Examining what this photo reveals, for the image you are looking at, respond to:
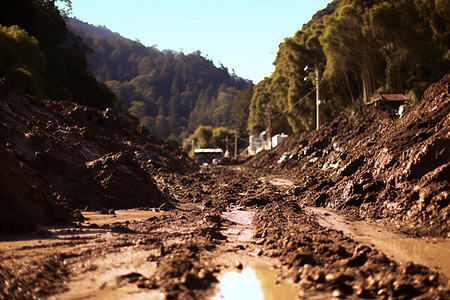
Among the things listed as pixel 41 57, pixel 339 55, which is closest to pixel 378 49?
pixel 339 55

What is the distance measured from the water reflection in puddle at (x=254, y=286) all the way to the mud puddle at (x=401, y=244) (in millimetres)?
2322

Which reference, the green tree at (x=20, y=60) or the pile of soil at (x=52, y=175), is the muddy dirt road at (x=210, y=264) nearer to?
the pile of soil at (x=52, y=175)

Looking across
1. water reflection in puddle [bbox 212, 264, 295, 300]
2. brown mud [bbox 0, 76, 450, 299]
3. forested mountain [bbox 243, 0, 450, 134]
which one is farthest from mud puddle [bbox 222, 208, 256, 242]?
forested mountain [bbox 243, 0, 450, 134]

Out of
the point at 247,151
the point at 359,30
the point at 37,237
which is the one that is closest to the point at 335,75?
the point at 359,30

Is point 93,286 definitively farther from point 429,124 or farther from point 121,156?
point 429,124

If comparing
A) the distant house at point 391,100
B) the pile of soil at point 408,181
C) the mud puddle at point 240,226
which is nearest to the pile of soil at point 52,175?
the mud puddle at point 240,226

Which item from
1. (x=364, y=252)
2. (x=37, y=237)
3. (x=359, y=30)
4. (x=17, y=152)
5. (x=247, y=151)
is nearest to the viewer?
(x=364, y=252)

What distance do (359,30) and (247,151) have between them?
76.8 meters

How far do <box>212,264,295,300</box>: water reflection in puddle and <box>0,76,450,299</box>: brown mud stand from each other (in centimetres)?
2

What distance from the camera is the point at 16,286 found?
14.2 ft

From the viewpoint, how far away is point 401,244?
7504mm

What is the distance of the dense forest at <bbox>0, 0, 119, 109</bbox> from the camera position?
29422 mm

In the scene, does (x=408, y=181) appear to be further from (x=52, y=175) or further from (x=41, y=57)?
(x=41, y=57)

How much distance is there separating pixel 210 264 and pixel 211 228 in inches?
102
